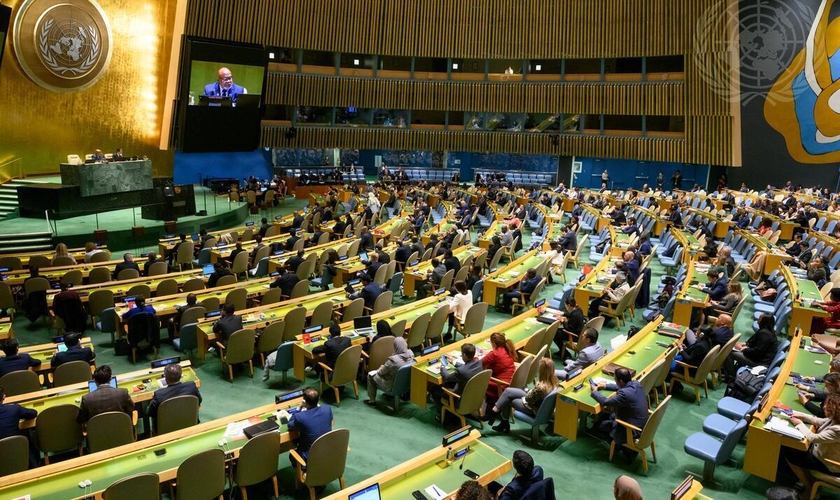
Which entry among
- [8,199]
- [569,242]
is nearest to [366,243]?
[569,242]

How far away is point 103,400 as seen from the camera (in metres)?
6.16

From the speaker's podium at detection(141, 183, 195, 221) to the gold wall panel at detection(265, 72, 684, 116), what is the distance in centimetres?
1165

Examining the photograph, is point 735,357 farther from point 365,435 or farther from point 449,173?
point 449,173

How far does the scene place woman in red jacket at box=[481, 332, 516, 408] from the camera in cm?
764

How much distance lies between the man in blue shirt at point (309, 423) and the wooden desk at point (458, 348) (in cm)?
196

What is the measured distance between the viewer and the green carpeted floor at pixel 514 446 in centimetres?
632

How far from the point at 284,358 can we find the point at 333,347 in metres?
0.89

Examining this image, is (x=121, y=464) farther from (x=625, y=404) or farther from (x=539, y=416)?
(x=625, y=404)

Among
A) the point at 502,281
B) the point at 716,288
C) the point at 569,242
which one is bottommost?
the point at 502,281

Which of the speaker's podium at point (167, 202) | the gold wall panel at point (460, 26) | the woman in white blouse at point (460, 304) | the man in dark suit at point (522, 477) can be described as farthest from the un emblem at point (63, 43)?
the man in dark suit at point (522, 477)

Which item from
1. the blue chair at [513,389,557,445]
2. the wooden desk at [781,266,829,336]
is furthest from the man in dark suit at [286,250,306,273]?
the wooden desk at [781,266,829,336]

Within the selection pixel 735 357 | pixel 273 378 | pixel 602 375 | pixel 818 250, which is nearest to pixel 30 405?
pixel 273 378

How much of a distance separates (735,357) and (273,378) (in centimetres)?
692

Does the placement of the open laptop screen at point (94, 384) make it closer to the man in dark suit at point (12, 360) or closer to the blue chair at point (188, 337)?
the man in dark suit at point (12, 360)
